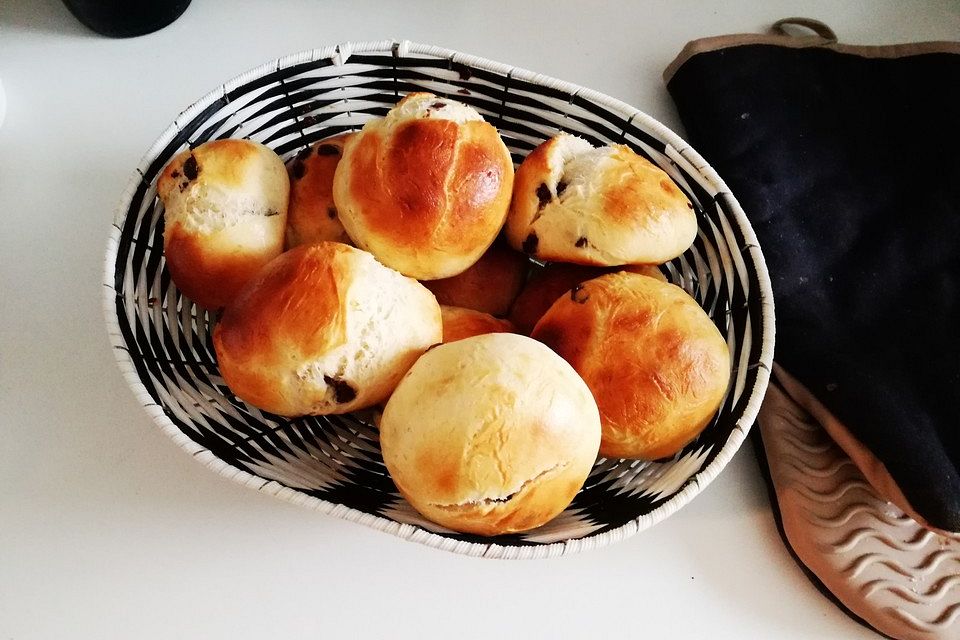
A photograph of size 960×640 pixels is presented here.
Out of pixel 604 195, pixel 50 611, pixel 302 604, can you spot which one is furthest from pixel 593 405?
pixel 50 611

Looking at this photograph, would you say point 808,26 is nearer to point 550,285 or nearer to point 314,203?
point 550,285

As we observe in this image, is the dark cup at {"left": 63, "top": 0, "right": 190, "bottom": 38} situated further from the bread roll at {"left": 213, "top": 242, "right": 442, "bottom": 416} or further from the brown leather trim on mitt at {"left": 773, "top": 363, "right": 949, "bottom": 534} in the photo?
the brown leather trim on mitt at {"left": 773, "top": 363, "right": 949, "bottom": 534}

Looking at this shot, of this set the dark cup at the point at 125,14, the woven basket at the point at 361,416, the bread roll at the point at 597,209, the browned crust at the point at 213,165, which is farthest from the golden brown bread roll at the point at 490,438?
the dark cup at the point at 125,14

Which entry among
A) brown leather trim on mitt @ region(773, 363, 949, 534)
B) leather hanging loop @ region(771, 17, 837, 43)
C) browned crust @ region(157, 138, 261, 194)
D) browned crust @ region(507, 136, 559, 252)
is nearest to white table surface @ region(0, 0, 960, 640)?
brown leather trim on mitt @ region(773, 363, 949, 534)

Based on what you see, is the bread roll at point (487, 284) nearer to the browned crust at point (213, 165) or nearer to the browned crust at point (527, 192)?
the browned crust at point (527, 192)

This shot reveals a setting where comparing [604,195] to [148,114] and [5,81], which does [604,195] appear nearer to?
[148,114]

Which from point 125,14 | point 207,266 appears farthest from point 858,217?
point 125,14
